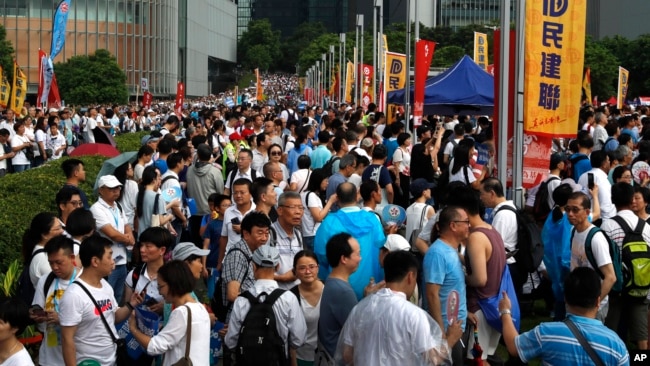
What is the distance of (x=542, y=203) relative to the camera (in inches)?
426

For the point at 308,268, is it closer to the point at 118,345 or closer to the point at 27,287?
the point at 118,345

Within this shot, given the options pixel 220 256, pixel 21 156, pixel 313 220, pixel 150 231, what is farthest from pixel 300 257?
A: pixel 21 156

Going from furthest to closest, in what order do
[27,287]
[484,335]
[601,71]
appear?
1. [601,71]
2. [27,287]
3. [484,335]

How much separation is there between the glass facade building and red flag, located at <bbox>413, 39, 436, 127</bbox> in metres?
57.7

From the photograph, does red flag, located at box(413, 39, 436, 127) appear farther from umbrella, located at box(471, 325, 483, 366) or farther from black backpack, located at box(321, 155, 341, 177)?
umbrella, located at box(471, 325, 483, 366)

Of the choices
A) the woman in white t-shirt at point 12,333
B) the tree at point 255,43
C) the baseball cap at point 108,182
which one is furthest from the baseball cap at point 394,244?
Answer: the tree at point 255,43

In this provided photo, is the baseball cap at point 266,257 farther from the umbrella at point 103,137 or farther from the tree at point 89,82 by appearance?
the tree at point 89,82

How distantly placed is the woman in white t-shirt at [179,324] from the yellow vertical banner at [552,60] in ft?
15.8

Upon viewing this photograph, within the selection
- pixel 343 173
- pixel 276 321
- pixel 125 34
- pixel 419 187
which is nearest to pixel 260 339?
pixel 276 321

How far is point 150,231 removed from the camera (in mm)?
6895

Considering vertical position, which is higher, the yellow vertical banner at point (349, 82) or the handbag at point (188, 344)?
the yellow vertical banner at point (349, 82)

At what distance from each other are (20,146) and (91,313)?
14958 mm

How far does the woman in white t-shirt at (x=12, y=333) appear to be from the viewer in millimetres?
5195

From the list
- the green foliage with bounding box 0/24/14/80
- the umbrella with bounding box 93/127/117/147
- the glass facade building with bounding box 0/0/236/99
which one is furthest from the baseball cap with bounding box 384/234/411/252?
→ the glass facade building with bounding box 0/0/236/99
